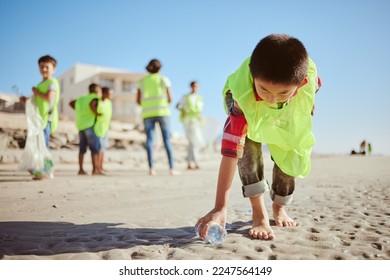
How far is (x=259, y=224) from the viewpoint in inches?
63.1

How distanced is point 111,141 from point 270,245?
7.43 meters

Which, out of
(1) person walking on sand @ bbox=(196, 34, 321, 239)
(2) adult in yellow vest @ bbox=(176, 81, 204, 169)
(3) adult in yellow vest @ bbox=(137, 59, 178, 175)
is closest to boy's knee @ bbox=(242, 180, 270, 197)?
(1) person walking on sand @ bbox=(196, 34, 321, 239)

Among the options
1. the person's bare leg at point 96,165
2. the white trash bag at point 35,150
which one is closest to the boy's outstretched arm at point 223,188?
the white trash bag at point 35,150

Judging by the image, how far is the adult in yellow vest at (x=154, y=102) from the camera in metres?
4.73

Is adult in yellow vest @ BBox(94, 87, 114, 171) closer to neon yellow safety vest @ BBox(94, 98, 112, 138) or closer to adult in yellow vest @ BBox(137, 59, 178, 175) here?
neon yellow safety vest @ BBox(94, 98, 112, 138)

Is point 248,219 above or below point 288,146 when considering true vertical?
below

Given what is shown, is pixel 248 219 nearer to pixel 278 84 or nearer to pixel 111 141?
pixel 278 84

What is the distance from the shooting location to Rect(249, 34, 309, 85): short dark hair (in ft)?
4.11

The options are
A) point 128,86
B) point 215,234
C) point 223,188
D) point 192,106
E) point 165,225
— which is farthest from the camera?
point 128,86

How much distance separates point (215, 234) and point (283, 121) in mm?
622

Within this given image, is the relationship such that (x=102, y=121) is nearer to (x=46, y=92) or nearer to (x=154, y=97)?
(x=154, y=97)

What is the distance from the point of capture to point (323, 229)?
5.40 feet

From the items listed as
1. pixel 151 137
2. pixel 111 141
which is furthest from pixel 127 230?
pixel 111 141

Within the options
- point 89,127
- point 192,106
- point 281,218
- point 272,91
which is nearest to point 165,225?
point 281,218
